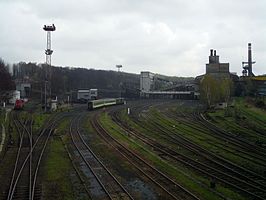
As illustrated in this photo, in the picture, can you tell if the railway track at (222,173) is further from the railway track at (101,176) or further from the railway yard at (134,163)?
the railway track at (101,176)

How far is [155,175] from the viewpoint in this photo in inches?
706

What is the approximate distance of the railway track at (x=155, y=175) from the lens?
14756 mm

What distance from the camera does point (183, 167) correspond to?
65.2 ft

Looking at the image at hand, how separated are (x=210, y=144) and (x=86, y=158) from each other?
31.7 ft

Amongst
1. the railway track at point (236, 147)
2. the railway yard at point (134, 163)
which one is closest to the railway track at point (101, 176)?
the railway yard at point (134, 163)

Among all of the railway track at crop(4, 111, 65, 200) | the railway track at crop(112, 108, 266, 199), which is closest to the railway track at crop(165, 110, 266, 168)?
the railway track at crop(112, 108, 266, 199)

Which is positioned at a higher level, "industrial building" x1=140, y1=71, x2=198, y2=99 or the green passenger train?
"industrial building" x1=140, y1=71, x2=198, y2=99

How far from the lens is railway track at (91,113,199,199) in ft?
48.4

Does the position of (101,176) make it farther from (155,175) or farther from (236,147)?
(236,147)

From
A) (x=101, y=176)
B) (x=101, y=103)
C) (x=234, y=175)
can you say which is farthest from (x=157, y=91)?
(x=101, y=176)

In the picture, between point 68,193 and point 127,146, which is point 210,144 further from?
point 68,193

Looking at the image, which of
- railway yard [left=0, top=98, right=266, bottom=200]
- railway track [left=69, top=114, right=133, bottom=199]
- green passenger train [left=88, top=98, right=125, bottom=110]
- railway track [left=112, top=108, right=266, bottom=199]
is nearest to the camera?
railway track [left=69, top=114, right=133, bottom=199]

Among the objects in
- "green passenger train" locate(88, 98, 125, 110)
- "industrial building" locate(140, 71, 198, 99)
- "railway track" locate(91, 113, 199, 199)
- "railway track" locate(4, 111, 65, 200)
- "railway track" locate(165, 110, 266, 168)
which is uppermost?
"industrial building" locate(140, 71, 198, 99)

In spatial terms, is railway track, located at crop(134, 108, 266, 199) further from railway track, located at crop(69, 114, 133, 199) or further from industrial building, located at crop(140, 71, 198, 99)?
industrial building, located at crop(140, 71, 198, 99)
